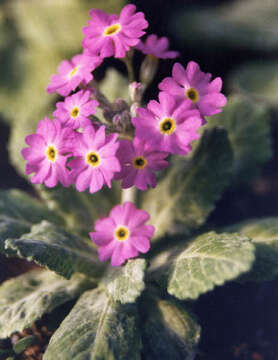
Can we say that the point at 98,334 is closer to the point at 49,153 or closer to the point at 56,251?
the point at 56,251

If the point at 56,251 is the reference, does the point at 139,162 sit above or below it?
above

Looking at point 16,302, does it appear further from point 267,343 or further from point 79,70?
point 267,343

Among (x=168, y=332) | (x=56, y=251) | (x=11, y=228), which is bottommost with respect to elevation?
(x=168, y=332)

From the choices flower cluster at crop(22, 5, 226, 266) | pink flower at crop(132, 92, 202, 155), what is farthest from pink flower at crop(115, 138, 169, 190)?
pink flower at crop(132, 92, 202, 155)

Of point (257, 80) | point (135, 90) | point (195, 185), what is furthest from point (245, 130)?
point (257, 80)

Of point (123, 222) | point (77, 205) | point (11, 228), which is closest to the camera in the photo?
point (123, 222)

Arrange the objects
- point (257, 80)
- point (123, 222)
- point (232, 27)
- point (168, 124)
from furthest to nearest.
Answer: point (232, 27), point (257, 80), point (123, 222), point (168, 124)

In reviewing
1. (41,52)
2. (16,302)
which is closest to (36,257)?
(16,302)
